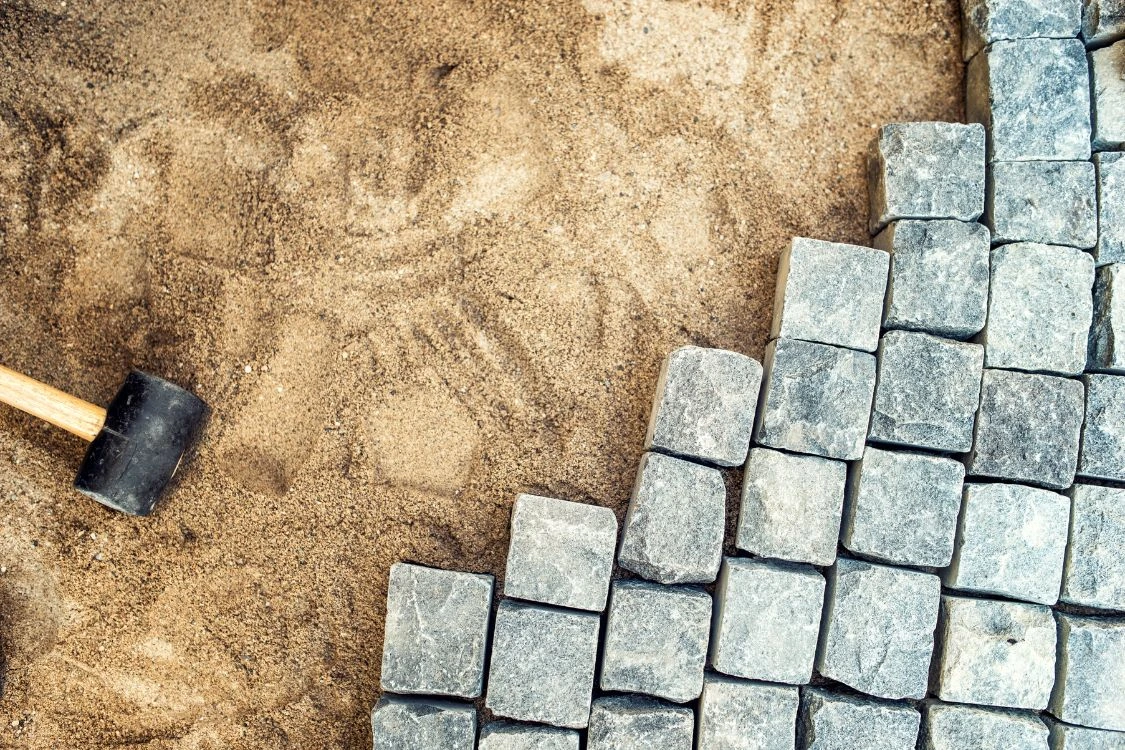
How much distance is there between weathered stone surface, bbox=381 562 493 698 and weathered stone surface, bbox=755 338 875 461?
3.66 ft

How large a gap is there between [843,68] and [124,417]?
2626 mm

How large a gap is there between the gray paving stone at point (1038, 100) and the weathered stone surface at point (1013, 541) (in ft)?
3.67

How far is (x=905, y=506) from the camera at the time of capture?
2.67m

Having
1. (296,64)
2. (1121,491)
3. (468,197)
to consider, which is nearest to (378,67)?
(296,64)

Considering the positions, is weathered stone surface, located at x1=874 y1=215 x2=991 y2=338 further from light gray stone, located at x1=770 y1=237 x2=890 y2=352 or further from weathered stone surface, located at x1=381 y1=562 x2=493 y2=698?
weathered stone surface, located at x1=381 y1=562 x2=493 y2=698

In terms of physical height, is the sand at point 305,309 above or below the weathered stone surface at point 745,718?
above

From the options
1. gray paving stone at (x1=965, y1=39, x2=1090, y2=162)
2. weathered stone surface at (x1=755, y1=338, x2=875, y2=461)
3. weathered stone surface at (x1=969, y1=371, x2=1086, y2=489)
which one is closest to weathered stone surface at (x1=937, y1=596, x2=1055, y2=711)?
weathered stone surface at (x1=969, y1=371, x2=1086, y2=489)

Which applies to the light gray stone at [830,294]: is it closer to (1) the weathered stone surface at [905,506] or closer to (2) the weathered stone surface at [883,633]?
(1) the weathered stone surface at [905,506]

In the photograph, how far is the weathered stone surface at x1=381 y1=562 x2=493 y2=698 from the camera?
102 inches

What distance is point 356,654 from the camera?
276 centimetres

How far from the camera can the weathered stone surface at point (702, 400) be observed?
2.64m

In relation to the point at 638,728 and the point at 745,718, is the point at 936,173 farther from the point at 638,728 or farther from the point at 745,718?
the point at 638,728

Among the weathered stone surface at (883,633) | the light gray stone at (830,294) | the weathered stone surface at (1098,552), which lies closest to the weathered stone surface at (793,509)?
the weathered stone surface at (883,633)

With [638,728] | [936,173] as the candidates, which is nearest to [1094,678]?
[638,728]
